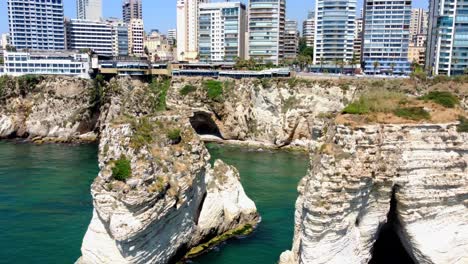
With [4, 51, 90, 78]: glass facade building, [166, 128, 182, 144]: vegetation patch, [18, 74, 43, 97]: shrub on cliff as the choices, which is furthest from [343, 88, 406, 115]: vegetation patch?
[4, 51, 90, 78]: glass facade building

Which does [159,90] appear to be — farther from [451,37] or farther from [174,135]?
[451,37]

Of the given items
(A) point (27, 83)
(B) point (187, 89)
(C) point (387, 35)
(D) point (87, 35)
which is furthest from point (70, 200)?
(D) point (87, 35)

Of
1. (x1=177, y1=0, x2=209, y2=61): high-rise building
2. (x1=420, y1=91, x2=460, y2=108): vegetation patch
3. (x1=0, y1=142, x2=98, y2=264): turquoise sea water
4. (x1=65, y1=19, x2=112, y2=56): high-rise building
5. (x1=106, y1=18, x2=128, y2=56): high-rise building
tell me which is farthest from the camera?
(x1=106, y1=18, x2=128, y2=56): high-rise building

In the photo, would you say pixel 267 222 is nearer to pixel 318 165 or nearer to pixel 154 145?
pixel 154 145

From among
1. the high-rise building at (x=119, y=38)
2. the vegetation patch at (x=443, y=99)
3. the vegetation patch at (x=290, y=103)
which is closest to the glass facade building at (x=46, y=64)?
the vegetation patch at (x=290, y=103)

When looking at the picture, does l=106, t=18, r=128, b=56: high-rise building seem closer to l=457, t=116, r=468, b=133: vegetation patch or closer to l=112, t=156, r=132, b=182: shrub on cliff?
l=112, t=156, r=132, b=182: shrub on cliff
